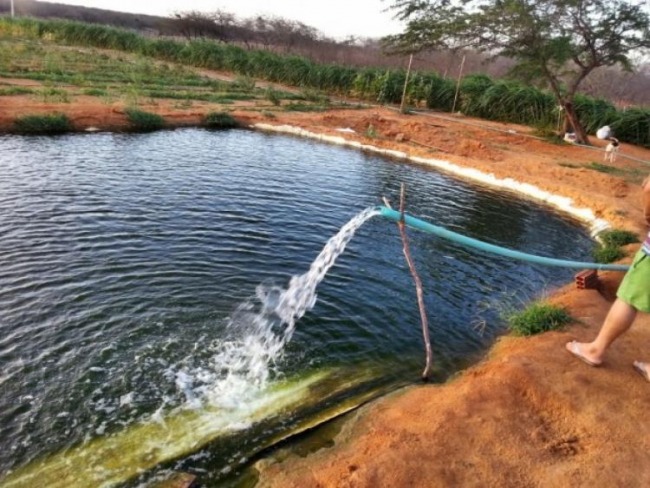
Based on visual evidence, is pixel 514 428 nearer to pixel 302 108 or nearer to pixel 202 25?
pixel 302 108

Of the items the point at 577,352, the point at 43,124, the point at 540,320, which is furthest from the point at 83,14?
the point at 577,352

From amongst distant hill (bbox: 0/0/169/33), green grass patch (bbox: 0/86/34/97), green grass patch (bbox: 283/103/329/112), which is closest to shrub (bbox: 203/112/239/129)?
green grass patch (bbox: 283/103/329/112)

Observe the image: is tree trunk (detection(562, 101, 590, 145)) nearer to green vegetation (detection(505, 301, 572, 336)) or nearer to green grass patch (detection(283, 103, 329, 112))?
green grass patch (detection(283, 103, 329, 112))

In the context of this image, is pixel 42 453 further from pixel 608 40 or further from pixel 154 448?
pixel 608 40

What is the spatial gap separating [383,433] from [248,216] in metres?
6.00

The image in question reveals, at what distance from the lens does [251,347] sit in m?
5.30

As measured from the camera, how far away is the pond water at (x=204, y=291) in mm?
4332

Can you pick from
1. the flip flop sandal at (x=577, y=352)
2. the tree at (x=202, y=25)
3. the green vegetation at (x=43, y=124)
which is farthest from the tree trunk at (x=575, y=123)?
the tree at (x=202, y=25)

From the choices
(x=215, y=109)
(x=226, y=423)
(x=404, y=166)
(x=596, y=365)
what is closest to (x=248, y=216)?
(x=226, y=423)

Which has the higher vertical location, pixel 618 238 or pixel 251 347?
pixel 618 238

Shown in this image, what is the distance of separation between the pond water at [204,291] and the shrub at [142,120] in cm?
338

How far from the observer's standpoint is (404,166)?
1567 cm

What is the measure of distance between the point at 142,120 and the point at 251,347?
12557 mm

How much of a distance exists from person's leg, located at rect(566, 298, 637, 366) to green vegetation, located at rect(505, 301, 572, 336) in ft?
2.45
